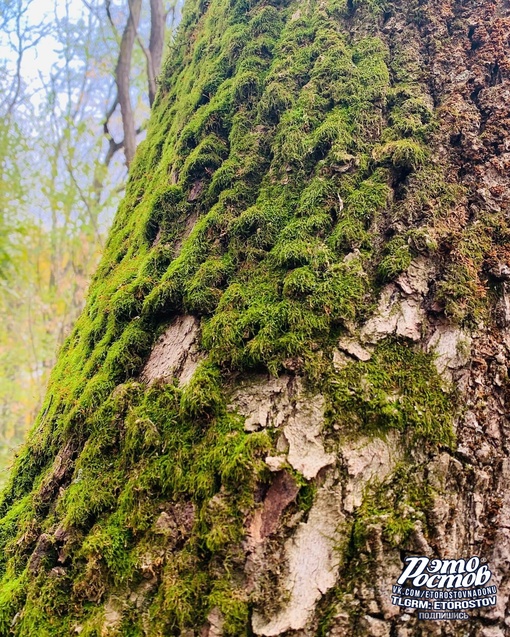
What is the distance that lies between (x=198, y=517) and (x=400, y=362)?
3.48 ft

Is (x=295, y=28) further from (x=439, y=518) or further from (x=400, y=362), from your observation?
(x=439, y=518)

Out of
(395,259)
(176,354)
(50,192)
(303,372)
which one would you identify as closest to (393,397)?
(303,372)

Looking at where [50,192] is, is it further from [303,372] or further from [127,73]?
[303,372]

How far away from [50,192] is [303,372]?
11297 mm

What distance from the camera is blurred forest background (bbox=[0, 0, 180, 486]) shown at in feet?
33.5

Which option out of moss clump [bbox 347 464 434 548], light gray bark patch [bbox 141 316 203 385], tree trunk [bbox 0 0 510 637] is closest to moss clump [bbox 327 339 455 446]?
tree trunk [bbox 0 0 510 637]

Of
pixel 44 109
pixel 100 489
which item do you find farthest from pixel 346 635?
pixel 44 109

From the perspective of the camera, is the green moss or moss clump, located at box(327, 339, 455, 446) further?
the green moss

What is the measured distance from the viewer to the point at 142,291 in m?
2.43

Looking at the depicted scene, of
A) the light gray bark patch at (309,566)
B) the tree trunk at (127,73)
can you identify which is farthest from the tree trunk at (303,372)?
the tree trunk at (127,73)

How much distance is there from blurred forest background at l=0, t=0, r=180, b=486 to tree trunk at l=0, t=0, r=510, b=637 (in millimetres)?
7525

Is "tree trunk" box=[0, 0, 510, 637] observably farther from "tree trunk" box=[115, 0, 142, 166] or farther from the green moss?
"tree trunk" box=[115, 0, 142, 166]

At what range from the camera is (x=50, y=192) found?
10984mm

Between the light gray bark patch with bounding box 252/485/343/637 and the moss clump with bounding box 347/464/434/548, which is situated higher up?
the moss clump with bounding box 347/464/434/548
